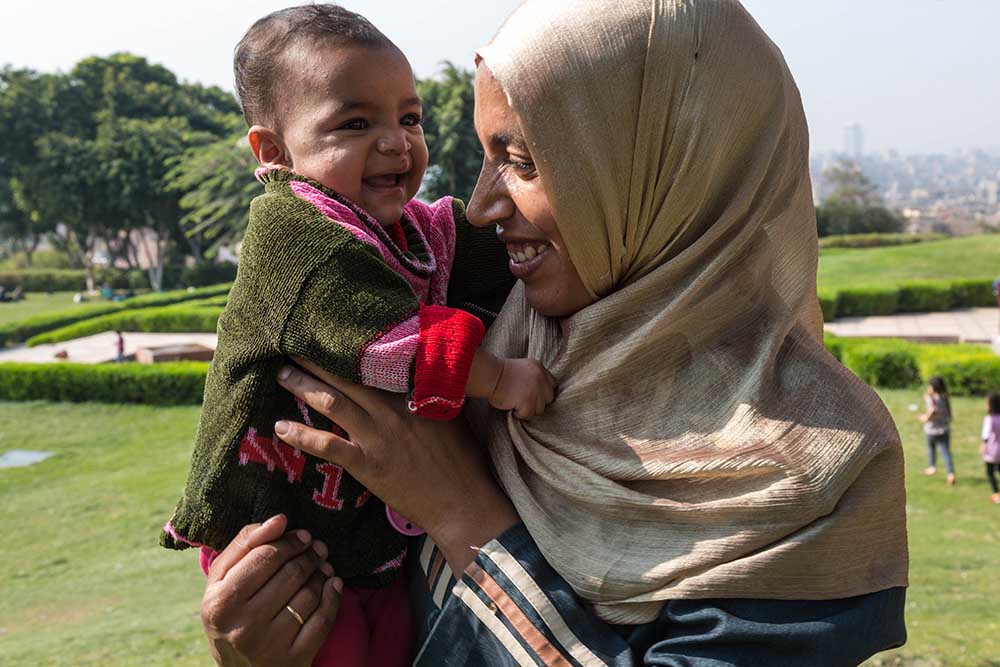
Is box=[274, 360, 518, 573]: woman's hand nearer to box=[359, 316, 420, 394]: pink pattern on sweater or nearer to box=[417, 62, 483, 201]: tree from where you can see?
box=[359, 316, 420, 394]: pink pattern on sweater

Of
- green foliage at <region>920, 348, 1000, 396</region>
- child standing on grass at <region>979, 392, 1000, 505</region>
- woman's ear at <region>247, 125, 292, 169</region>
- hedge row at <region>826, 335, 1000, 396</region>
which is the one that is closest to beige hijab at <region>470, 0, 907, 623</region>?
woman's ear at <region>247, 125, 292, 169</region>

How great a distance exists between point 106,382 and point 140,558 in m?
6.91

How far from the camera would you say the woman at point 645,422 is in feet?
4.37

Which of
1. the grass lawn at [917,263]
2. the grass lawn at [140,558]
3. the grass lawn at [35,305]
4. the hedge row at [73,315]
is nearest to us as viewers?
the grass lawn at [140,558]

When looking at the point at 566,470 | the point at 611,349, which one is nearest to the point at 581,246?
the point at 611,349

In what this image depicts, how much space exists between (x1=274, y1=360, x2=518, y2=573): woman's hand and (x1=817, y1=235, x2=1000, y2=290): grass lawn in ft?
77.3

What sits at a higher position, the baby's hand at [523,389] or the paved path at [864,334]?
the baby's hand at [523,389]

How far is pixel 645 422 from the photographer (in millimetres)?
1466

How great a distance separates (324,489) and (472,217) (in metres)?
0.51

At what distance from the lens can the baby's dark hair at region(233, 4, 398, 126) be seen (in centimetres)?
178

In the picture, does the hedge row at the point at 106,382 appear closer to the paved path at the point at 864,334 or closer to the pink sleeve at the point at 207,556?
the paved path at the point at 864,334

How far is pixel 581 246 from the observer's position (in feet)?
4.85

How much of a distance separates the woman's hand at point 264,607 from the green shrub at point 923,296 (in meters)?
21.1

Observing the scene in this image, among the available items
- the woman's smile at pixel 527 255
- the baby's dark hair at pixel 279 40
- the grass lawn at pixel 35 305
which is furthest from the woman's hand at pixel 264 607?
the grass lawn at pixel 35 305
